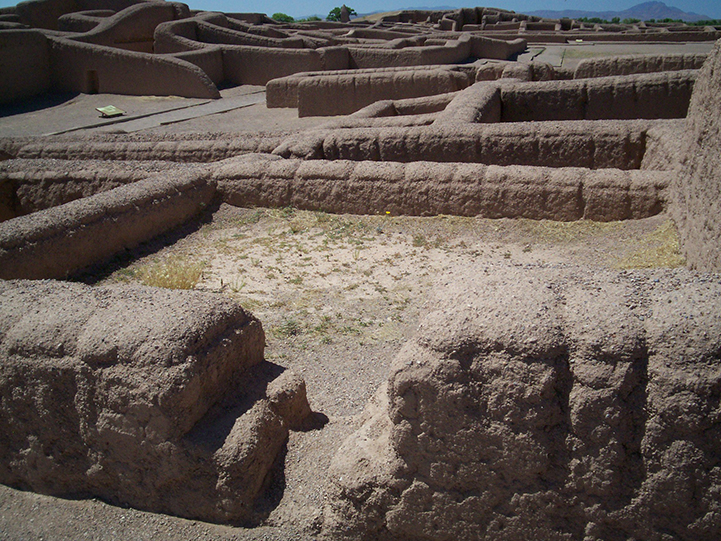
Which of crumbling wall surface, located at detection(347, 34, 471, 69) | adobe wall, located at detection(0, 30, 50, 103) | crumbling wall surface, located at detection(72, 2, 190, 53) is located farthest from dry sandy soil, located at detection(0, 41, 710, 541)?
crumbling wall surface, located at detection(72, 2, 190, 53)

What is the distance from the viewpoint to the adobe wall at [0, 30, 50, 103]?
1686 cm

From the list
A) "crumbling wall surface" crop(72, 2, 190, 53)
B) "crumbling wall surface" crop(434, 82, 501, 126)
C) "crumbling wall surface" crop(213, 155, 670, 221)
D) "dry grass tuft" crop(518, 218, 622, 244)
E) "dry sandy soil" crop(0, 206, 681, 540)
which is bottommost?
"dry sandy soil" crop(0, 206, 681, 540)

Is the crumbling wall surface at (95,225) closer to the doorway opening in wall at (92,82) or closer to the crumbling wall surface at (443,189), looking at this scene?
the crumbling wall surface at (443,189)

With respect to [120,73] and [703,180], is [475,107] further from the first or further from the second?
[120,73]

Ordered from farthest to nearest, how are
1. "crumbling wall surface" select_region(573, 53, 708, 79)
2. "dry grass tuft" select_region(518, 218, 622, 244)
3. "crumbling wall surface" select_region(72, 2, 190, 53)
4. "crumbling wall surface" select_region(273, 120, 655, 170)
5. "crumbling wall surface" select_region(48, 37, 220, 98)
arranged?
1. "crumbling wall surface" select_region(72, 2, 190, 53)
2. "crumbling wall surface" select_region(48, 37, 220, 98)
3. "crumbling wall surface" select_region(573, 53, 708, 79)
4. "crumbling wall surface" select_region(273, 120, 655, 170)
5. "dry grass tuft" select_region(518, 218, 622, 244)

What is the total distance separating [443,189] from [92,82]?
52.2 feet

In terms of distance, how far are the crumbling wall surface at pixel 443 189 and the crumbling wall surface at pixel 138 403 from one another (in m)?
3.73

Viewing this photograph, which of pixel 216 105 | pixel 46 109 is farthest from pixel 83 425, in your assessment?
pixel 46 109

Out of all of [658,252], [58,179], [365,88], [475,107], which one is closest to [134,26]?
[365,88]

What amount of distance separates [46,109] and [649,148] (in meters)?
16.5

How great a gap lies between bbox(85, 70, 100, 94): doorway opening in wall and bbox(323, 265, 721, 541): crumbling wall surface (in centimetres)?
1873

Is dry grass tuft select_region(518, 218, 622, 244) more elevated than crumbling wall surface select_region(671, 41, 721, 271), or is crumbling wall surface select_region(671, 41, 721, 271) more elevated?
crumbling wall surface select_region(671, 41, 721, 271)

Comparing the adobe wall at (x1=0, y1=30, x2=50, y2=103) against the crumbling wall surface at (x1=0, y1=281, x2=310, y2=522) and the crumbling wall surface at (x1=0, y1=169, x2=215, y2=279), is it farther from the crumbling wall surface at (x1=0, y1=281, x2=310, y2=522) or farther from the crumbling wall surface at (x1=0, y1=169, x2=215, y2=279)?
the crumbling wall surface at (x1=0, y1=281, x2=310, y2=522)

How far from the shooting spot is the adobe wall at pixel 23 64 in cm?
1686
